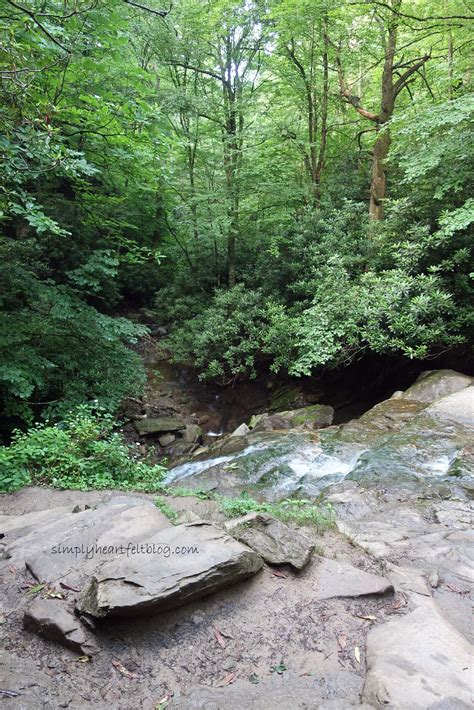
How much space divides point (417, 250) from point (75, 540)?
7.66 m

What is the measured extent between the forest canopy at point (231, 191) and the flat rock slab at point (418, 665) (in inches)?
148

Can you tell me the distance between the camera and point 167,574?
2.29 meters

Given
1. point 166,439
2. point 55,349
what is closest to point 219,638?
point 55,349

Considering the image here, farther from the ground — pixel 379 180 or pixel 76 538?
pixel 379 180

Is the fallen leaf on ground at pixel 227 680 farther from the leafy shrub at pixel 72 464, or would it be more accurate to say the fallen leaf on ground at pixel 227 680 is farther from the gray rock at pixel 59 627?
the leafy shrub at pixel 72 464

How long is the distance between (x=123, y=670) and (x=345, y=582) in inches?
56.2

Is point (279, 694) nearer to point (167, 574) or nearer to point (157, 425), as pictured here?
point (167, 574)

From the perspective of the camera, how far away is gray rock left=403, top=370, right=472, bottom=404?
295 inches

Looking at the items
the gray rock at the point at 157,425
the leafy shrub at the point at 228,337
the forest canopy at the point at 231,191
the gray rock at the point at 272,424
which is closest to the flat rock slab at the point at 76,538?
the forest canopy at the point at 231,191

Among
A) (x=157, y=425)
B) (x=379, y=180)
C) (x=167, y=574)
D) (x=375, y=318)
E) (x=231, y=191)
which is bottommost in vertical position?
(x=157, y=425)

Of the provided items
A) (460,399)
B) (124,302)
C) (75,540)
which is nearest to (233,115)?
(124,302)

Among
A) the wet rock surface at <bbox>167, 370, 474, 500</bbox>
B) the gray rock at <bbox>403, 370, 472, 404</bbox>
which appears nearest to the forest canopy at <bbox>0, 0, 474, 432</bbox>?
the gray rock at <bbox>403, 370, 472, 404</bbox>

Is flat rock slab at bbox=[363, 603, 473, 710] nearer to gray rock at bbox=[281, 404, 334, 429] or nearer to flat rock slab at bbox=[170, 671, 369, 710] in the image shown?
flat rock slab at bbox=[170, 671, 369, 710]

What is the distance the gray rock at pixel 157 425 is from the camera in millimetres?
9438
